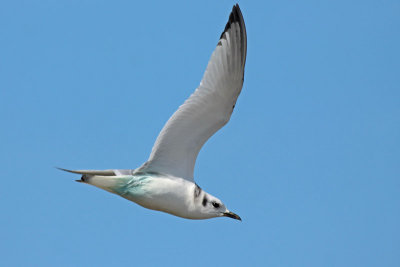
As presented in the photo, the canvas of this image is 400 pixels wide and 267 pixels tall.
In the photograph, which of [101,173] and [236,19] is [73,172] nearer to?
[101,173]

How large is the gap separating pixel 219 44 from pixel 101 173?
6.43 ft

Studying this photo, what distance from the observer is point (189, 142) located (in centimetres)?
795

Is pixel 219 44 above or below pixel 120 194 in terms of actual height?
above

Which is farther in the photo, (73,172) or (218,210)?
(218,210)

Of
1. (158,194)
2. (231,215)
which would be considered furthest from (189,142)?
(231,215)

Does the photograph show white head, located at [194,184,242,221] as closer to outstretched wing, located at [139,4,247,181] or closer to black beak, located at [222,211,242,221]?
black beak, located at [222,211,242,221]

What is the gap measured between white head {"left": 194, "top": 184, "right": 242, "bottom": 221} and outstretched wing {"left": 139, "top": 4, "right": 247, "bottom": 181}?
218 mm

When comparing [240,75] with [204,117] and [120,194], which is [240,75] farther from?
[120,194]

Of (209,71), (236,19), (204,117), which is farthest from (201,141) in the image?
(236,19)

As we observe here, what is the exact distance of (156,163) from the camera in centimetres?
790

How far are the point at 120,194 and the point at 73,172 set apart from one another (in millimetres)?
566

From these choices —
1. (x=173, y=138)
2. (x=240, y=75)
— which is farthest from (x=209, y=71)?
(x=173, y=138)

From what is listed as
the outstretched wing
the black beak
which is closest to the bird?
the outstretched wing

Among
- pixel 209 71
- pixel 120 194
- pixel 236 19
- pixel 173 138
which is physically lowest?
pixel 120 194
